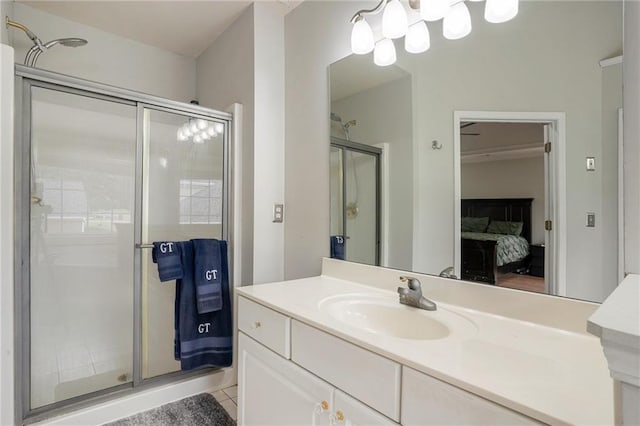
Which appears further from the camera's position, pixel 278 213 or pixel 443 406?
pixel 278 213

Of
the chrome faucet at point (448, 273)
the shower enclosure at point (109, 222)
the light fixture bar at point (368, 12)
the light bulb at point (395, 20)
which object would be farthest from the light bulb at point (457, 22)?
the shower enclosure at point (109, 222)

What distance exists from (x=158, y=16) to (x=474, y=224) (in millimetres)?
2331

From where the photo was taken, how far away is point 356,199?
1.67 meters

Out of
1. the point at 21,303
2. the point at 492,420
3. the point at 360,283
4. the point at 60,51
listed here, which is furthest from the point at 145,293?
the point at 492,420

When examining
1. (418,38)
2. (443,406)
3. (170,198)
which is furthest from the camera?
(170,198)

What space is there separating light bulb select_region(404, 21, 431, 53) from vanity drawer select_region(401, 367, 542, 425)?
1.24 m

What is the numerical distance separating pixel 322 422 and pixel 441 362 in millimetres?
471

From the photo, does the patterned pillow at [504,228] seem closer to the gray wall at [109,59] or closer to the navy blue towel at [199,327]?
the navy blue towel at [199,327]

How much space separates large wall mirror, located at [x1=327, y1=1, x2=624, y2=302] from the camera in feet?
2.99

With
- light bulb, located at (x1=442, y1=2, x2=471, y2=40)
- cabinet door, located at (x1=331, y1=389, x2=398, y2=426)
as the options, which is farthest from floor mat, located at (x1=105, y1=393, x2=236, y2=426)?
light bulb, located at (x1=442, y1=2, x2=471, y2=40)

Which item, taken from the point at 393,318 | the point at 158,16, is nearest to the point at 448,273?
the point at 393,318

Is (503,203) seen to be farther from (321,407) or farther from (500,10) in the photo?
(321,407)

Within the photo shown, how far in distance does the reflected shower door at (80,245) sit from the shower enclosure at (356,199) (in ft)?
3.88

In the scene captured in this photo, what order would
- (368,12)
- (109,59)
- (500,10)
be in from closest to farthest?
(500,10)
(368,12)
(109,59)
